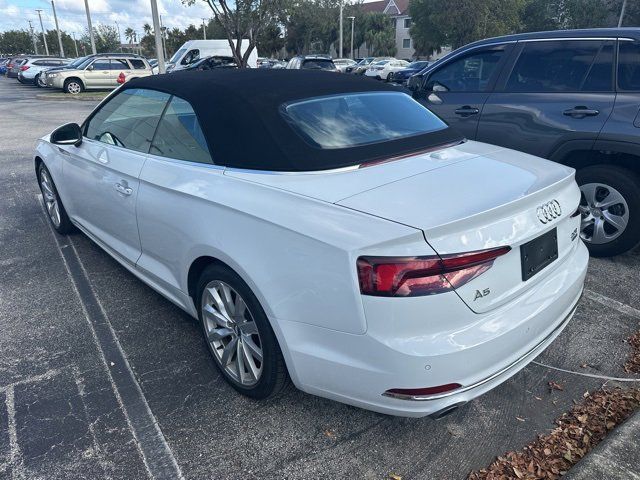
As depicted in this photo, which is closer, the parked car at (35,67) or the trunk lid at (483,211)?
the trunk lid at (483,211)

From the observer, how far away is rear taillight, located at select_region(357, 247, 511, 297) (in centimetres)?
183

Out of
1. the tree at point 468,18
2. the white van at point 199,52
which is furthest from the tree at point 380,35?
the white van at point 199,52

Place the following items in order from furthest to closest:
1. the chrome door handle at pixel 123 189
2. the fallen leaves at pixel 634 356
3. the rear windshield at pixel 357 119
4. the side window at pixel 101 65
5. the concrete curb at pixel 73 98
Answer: the side window at pixel 101 65 < the concrete curb at pixel 73 98 < the chrome door handle at pixel 123 189 < the fallen leaves at pixel 634 356 < the rear windshield at pixel 357 119

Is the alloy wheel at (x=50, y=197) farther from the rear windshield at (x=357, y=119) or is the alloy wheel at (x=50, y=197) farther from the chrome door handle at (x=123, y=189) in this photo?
the rear windshield at (x=357, y=119)

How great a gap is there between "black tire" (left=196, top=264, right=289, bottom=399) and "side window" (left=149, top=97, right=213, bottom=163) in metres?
0.63

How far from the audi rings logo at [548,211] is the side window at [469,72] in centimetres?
286

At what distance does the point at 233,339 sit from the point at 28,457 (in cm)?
105

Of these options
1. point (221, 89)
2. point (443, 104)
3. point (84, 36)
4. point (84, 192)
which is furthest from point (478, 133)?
point (84, 36)

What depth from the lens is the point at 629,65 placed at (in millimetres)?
3984

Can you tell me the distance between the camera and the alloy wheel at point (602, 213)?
13.3ft

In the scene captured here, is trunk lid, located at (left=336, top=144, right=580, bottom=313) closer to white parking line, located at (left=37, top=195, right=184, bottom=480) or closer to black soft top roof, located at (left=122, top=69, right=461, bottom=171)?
black soft top roof, located at (left=122, top=69, right=461, bottom=171)

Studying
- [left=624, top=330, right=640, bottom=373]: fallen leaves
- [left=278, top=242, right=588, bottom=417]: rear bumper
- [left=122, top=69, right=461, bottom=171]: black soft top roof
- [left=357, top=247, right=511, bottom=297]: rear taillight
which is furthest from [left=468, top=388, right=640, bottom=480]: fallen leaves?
[left=122, top=69, right=461, bottom=171]: black soft top roof

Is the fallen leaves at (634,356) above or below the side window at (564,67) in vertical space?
below

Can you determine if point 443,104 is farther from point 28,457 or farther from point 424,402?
point 28,457
